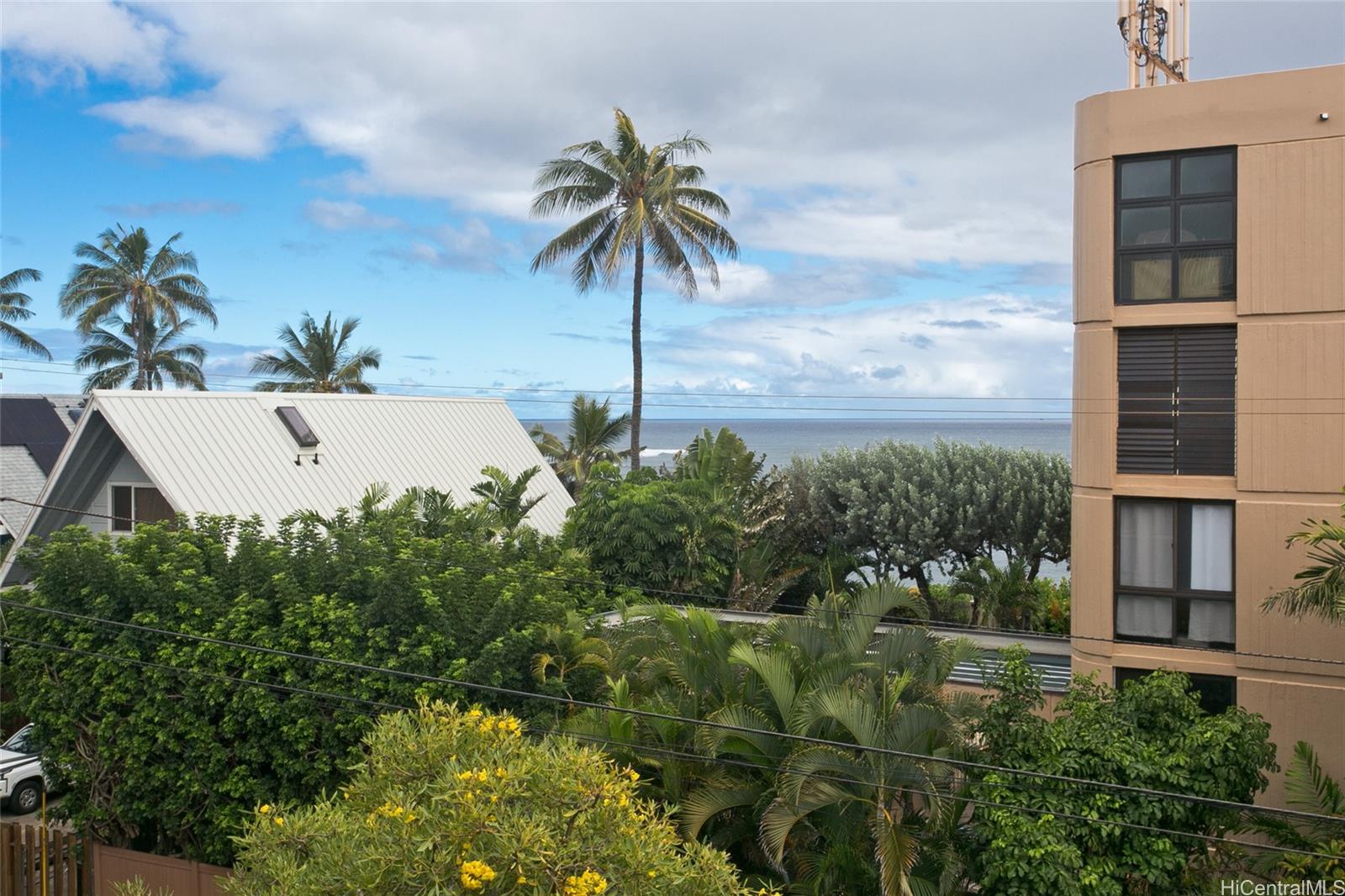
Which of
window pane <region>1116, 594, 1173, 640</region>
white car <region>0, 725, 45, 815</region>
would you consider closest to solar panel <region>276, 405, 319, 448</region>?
white car <region>0, 725, 45, 815</region>

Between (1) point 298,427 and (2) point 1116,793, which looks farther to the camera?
(1) point 298,427

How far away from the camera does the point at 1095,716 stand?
481 inches

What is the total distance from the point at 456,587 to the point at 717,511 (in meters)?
11.3

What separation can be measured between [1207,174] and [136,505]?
19.1 m

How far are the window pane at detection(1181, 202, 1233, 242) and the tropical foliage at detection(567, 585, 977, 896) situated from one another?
6.38 meters

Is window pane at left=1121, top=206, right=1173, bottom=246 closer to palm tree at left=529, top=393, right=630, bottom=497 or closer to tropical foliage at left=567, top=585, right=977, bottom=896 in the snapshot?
tropical foliage at left=567, top=585, right=977, bottom=896

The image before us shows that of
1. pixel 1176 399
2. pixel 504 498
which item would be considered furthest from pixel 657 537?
pixel 1176 399

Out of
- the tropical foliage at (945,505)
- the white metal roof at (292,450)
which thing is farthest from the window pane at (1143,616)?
the white metal roof at (292,450)

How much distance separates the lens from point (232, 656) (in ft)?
46.8

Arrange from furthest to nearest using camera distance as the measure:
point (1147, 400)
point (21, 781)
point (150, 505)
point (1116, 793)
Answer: point (150, 505), point (21, 781), point (1147, 400), point (1116, 793)

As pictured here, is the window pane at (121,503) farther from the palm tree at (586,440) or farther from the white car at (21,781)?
the palm tree at (586,440)

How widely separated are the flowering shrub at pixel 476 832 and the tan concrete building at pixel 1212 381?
8.94 meters

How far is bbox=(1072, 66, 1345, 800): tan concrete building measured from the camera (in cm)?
1409

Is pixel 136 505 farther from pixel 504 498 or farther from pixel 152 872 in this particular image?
pixel 152 872
